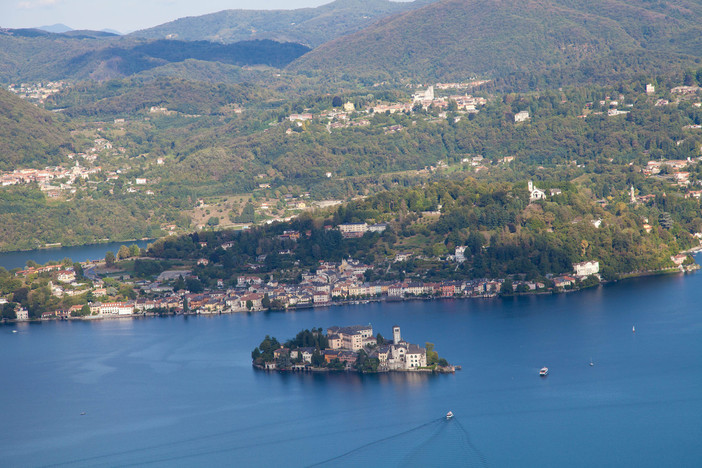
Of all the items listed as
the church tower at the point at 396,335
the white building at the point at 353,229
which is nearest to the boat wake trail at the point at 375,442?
the church tower at the point at 396,335

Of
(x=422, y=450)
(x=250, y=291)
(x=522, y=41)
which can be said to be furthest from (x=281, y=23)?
(x=422, y=450)

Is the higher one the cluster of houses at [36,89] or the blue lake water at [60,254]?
the cluster of houses at [36,89]

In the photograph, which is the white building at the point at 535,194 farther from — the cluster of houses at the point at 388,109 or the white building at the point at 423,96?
the white building at the point at 423,96

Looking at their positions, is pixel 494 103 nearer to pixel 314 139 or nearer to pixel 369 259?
pixel 314 139

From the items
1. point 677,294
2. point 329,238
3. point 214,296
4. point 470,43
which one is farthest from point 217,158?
point 470,43

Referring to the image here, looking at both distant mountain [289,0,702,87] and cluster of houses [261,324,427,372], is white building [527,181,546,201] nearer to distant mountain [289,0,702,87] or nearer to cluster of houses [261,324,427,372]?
cluster of houses [261,324,427,372]

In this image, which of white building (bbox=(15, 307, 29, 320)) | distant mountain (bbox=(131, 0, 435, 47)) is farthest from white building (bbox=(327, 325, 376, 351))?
distant mountain (bbox=(131, 0, 435, 47))

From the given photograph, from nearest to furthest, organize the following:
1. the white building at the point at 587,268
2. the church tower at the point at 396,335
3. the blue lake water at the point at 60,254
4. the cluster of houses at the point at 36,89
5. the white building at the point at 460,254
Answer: the church tower at the point at 396,335
the white building at the point at 587,268
the white building at the point at 460,254
the blue lake water at the point at 60,254
the cluster of houses at the point at 36,89
